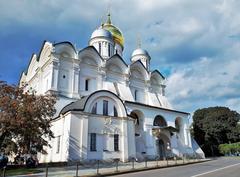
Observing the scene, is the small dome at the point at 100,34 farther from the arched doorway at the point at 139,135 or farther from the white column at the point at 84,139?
the white column at the point at 84,139

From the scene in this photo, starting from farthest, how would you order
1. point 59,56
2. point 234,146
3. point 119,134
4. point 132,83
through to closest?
point 234,146 < point 132,83 < point 59,56 < point 119,134

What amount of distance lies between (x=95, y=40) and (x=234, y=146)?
32342 mm

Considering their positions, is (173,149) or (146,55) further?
(146,55)

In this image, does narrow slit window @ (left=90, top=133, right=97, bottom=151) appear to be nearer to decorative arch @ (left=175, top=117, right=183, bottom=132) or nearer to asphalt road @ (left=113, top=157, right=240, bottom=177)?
asphalt road @ (left=113, top=157, right=240, bottom=177)

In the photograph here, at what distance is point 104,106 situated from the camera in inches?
961

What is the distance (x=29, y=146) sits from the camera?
17438 mm

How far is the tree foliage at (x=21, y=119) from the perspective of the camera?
16.0 metres

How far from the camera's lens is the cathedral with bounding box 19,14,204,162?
22.4 meters

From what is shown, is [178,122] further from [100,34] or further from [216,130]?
[100,34]

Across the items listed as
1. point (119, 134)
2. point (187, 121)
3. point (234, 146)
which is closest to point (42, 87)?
point (119, 134)

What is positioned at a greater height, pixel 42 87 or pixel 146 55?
pixel 146 55

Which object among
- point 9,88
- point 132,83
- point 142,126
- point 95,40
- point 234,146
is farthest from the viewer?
point 234,146

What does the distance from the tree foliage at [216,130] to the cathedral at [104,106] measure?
45.4 ft

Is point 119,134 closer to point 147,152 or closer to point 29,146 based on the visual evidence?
point 147,152
